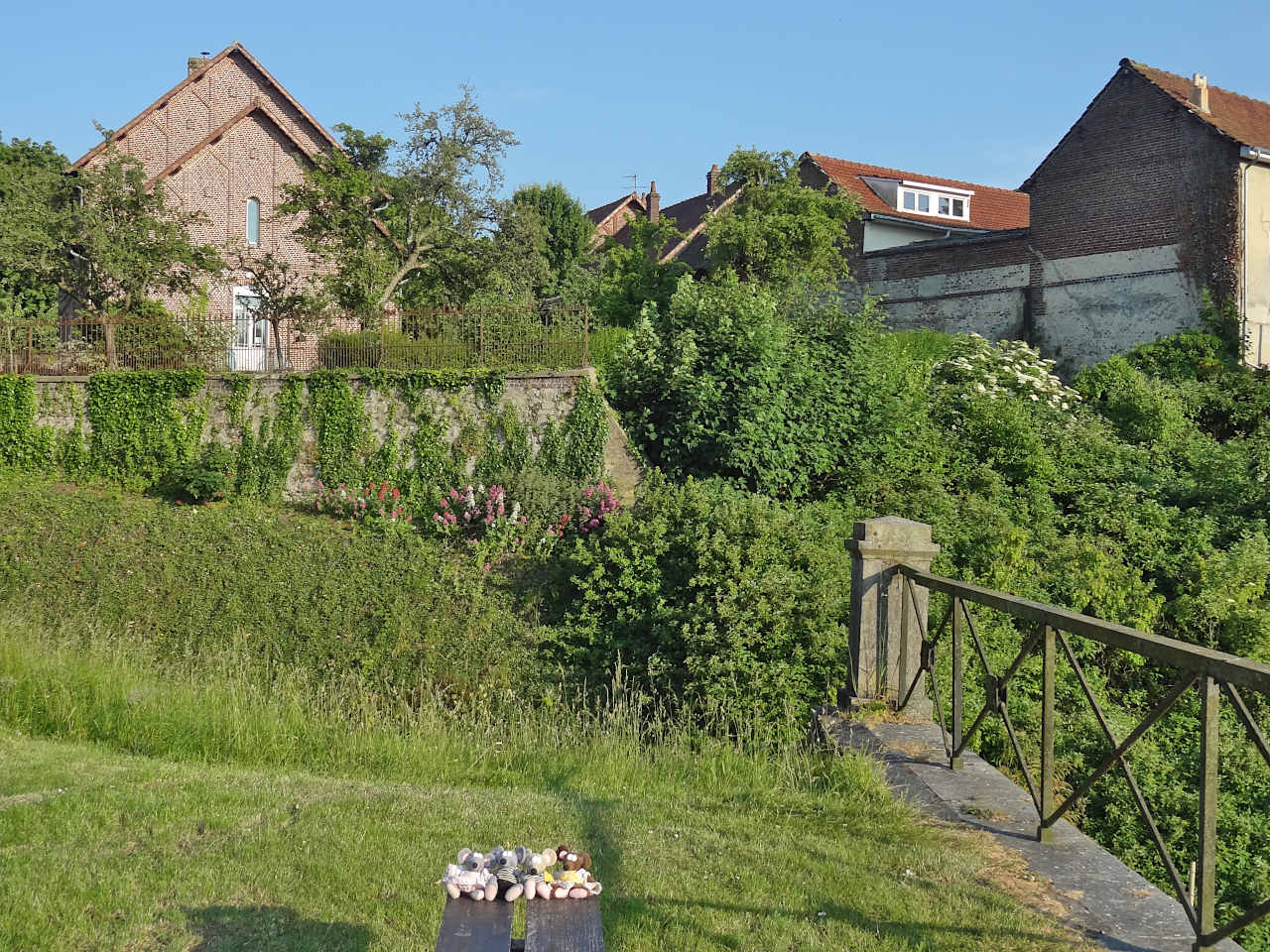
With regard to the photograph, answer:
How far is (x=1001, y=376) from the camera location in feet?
56.9

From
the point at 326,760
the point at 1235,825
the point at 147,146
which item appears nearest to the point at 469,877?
the point at 326,760

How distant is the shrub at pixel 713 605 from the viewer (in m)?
8.97

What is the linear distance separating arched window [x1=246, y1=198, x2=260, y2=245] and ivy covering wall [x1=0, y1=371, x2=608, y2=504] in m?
10.4

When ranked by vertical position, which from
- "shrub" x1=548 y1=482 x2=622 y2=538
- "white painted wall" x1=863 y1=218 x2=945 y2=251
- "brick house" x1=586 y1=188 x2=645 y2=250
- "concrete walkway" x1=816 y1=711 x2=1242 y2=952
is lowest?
"concrete walkway" x1=816 y1=711 x2=1242 y2=952

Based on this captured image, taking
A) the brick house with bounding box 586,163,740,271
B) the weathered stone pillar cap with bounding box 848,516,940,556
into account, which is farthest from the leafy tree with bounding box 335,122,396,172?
the weathered stone pillar cap with bounding box 848,516,940,556

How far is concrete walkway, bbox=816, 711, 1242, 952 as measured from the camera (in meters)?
3.90

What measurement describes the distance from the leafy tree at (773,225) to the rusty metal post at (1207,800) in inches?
772

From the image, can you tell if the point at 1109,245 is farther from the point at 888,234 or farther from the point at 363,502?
the point at 363,502

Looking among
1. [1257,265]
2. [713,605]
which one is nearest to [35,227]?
[713,605]

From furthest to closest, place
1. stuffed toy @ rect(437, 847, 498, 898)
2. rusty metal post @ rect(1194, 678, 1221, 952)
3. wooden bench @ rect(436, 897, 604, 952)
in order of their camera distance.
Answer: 1. rusty metal post @ rect(1194, 678, 1221, 952)
2. stuffed toy @ rect(437, 847, 498, 898)
3. wooden bench @ rect(436, 897, 604, 952)

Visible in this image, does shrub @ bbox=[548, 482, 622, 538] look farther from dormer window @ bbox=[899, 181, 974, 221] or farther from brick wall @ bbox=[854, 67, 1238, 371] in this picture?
dormer window @ bbox=[899, 181, 974, 221]

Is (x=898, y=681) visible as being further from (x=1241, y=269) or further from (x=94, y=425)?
(x=1241, y=269)

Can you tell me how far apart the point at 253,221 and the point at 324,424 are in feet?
44.7

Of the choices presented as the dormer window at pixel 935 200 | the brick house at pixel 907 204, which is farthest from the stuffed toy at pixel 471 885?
the dormer window at pixel 935 200
